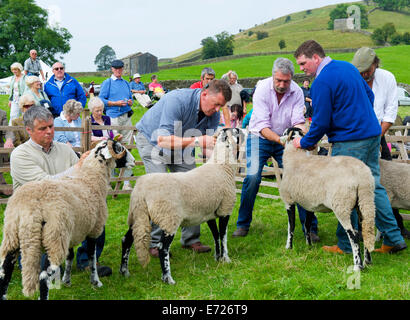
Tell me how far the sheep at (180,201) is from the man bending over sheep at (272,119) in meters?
0.73

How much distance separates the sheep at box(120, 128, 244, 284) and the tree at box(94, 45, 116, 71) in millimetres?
152268

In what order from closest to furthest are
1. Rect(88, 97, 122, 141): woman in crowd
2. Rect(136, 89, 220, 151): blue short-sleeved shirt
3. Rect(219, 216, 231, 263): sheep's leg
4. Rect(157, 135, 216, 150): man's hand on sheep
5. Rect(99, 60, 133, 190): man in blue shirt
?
Rect(157, 135, 216, 150): man's hand on sheep → Rect(136, 89, 220, 151): blue short-sleeved shirt → Rect(219, 216, 231, 263): sheep's leg → Rect(88, 97, 122, 141): woman in crowd → Rect(99, 60, 133, 190): man in blue shirt

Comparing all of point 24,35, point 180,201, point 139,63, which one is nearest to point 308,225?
point 180,201

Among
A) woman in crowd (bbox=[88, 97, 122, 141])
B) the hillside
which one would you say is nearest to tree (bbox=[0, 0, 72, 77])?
the hillside

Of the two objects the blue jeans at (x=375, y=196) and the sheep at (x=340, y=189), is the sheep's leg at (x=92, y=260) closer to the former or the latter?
the sheep at (x=340, y=189)

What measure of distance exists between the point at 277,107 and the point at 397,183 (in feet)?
6.43

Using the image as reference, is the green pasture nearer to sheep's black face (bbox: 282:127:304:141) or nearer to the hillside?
the hillside

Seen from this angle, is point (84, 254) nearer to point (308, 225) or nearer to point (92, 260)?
point (92, 260)

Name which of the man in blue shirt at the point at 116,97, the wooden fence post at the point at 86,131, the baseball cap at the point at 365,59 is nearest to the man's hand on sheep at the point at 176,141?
the baseball cap at the point at 365,59

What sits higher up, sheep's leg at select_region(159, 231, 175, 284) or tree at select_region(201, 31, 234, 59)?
tree at select_region(201, 31, 234, 59)

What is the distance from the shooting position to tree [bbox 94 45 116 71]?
150250 mm

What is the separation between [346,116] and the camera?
16.0 ft

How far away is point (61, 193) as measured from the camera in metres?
3.72
